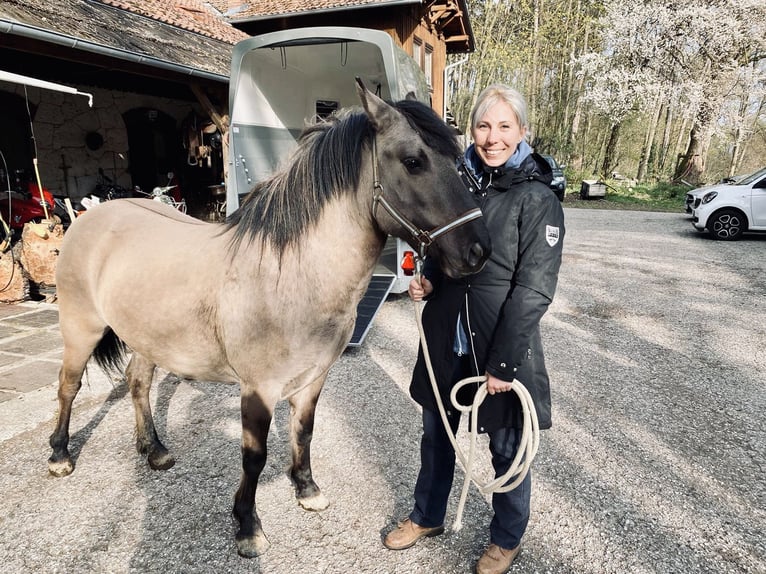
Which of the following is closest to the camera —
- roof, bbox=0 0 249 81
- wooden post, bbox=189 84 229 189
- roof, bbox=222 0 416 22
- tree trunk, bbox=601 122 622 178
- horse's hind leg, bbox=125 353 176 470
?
horse's hind leg, bbox=125 353 176 470

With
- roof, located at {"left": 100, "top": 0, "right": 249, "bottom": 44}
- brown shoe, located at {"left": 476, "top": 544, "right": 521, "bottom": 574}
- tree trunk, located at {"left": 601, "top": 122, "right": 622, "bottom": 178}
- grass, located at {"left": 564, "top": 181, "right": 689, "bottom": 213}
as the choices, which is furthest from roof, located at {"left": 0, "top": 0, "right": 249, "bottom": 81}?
tree trunk, located at {"left": 601, "top": 122, "right": 622, "bottom": 178}

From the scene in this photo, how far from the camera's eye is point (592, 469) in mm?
2594

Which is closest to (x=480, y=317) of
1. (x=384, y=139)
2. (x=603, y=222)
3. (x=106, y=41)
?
(x=384, y=139)

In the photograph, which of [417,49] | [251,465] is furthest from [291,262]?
[417,49]

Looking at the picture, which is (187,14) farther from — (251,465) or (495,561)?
(495,561)

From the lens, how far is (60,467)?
2.52m

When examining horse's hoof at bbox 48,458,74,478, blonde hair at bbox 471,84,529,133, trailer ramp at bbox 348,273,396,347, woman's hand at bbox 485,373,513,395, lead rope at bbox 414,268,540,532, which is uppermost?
blonde hair at bbox 471,84,529,133

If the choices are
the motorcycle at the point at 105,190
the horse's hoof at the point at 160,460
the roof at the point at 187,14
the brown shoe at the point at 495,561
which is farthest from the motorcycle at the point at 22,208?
the brown shoe at the point at 495,561

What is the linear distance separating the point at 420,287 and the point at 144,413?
1932 mm

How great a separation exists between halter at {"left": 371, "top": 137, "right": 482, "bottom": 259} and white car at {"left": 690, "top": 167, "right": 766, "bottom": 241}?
10783 mm

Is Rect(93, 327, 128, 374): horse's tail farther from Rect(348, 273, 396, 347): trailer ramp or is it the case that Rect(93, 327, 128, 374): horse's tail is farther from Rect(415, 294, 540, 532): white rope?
Rect(415, 294, 540, 532): white rope

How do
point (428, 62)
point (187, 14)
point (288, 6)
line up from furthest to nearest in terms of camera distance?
point (428, 62)
point (288, 6)
point (187, 14)

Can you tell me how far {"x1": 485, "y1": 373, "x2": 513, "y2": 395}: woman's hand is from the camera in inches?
63.1

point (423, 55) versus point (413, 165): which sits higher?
point (423, 55)
